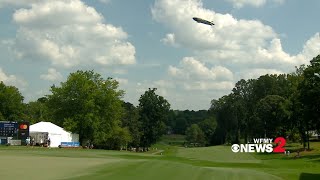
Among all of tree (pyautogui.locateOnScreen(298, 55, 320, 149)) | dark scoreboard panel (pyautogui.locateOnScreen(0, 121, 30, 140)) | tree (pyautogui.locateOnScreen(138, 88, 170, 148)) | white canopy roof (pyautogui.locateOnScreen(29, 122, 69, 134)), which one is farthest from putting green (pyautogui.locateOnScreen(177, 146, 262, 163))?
tree (pyautogui.locateOnScreen(138, 88, 170, 148))

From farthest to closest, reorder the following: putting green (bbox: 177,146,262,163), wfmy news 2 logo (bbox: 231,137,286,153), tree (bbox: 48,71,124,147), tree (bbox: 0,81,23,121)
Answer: tree (bbox: 0,81,23,121) < tree (bbox: 48,71,124,147) < wfmy news 2 logo (bbox: 231,137,286,153) < putting green (bbox: 177,146,262,163)

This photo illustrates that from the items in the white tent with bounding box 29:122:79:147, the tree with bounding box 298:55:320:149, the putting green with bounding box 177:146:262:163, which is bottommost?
the putting green with bounding box 177:146:262:163

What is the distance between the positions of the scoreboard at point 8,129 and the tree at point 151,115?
72594mm

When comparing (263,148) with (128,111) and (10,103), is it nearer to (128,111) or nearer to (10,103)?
(128,111)

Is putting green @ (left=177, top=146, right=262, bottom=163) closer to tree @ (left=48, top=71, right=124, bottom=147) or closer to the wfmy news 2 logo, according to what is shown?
the wfmy news 2 logo

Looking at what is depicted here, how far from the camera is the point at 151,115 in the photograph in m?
145

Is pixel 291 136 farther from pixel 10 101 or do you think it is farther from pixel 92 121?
pixel 10 101

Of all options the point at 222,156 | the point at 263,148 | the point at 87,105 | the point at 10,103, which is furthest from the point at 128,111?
the point at 222,156

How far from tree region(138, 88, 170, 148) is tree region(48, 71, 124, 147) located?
4739cm

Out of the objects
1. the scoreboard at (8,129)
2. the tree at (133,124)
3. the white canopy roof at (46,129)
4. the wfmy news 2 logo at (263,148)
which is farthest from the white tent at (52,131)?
the tree at (133,124)

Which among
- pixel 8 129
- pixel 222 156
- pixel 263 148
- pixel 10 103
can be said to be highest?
pixel 10 103

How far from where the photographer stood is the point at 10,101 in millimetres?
118625

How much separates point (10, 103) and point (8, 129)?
49.5 meters

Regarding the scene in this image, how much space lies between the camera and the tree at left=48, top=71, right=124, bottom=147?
90125mm
